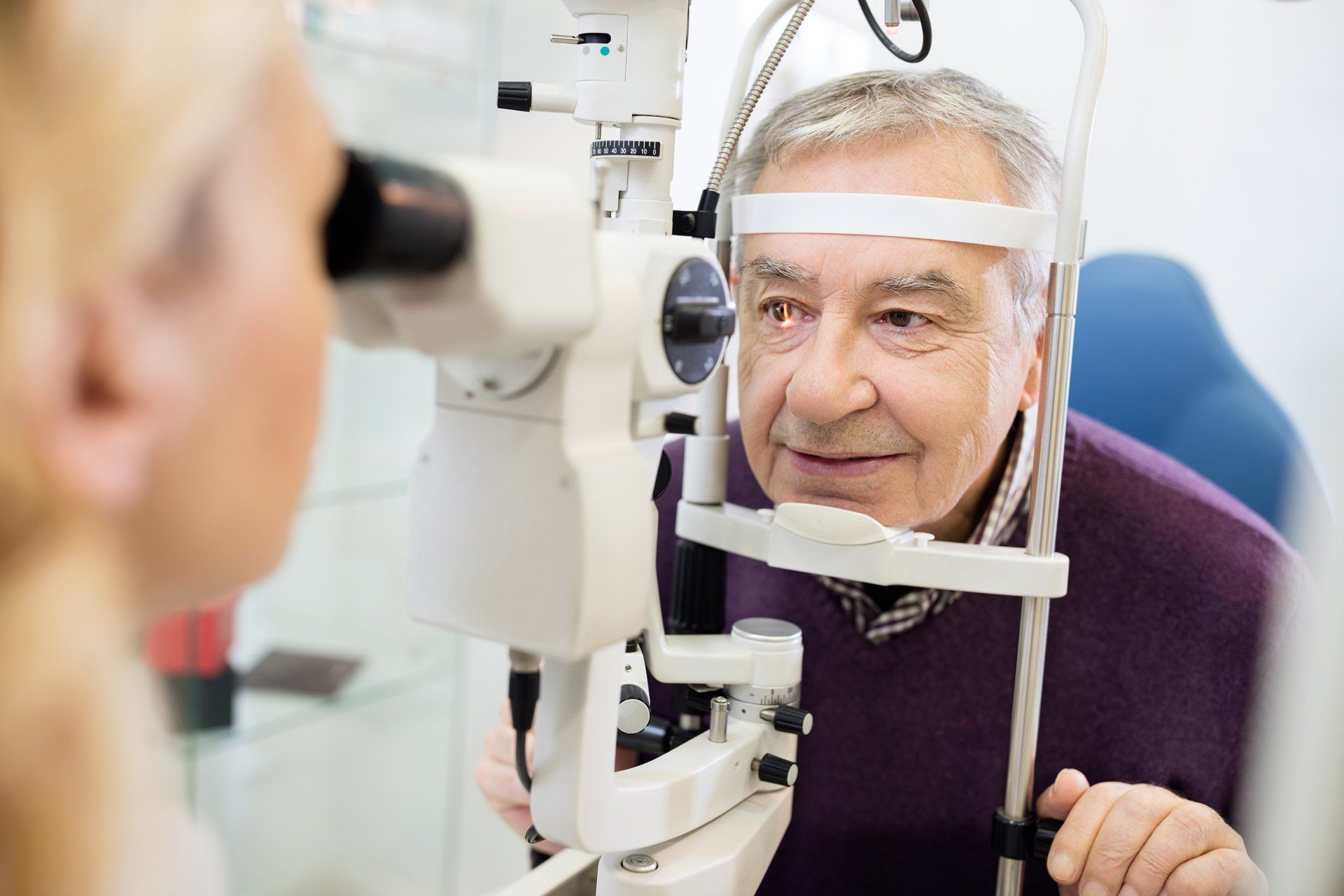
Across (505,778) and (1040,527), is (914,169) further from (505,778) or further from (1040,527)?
(505,778)

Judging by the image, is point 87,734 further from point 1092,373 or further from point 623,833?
point 1092,373

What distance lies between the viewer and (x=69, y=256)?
0.31m

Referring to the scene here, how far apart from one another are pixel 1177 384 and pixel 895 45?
41.6 inches

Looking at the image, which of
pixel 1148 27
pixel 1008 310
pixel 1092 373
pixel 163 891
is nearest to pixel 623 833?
pixel 163 891

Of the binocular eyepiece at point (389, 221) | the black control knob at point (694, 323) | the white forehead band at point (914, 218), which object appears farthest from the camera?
the white forehead band at point (914, 218)

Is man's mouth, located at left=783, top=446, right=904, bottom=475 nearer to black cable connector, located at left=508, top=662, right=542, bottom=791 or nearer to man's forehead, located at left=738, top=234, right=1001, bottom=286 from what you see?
man's forehead, located at left=738, top=234, right=1001, bottom=286

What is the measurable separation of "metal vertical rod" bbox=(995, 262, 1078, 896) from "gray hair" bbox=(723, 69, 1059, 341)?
6.8 inches

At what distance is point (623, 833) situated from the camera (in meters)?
0.74

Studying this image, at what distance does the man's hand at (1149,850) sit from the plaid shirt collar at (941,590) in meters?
0.36

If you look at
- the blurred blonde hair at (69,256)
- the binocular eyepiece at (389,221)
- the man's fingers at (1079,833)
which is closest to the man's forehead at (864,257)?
the man's fingers at (1079,833)

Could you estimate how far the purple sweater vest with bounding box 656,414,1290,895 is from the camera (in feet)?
4.01

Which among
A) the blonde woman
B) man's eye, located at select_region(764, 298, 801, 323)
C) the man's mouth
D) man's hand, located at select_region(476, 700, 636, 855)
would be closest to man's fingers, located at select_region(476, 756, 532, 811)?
man's hand, located at select_region(476, 700, 636, 855)

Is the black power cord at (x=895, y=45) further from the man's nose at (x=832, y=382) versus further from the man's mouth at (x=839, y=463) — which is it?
the man's mouth at (x=839, y=463)

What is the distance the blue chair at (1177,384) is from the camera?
1674 millimetres
